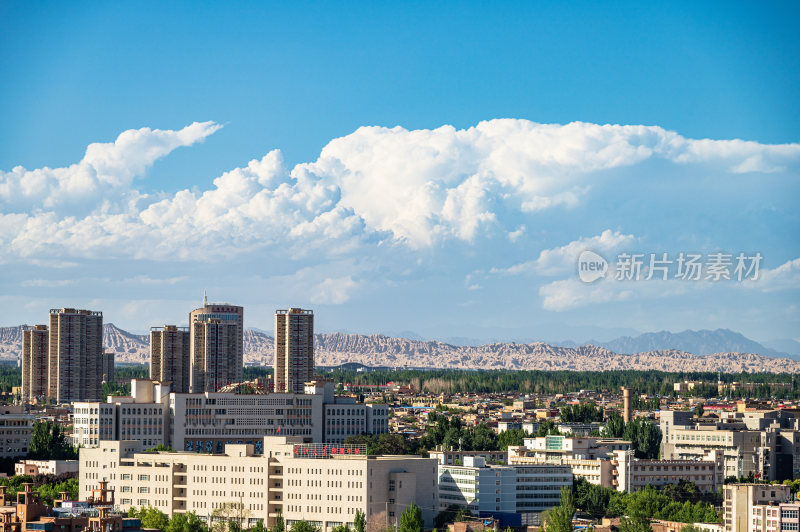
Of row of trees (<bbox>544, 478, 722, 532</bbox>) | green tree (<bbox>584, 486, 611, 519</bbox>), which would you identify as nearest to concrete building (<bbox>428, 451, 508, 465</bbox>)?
row of trees (<bbox>544, 478, 722, 532</bbox>)

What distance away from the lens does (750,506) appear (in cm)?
5631

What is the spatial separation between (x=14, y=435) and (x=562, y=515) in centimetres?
4491

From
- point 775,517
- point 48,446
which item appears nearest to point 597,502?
point 775,517

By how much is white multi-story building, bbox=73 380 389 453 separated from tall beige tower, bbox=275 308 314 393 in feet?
66.3

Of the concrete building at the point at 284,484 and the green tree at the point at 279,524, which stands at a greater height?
the concrete building at the point at 284,484

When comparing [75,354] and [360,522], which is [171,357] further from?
[360,522]

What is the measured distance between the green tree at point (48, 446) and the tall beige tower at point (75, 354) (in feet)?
155

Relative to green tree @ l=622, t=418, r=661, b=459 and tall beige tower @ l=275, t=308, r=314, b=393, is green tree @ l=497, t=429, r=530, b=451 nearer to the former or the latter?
green tree @ l=622, t=418, r=661, b=459

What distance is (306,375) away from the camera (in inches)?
4535

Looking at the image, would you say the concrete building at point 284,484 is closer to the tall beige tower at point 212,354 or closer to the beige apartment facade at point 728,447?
the beige apartment facade at point 728,447

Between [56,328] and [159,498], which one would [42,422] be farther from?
[56,328]

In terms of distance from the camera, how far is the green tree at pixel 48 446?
84.3 meters

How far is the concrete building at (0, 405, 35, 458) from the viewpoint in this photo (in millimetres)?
89750

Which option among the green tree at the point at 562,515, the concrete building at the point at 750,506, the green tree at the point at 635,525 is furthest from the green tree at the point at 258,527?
the concrete building at the point at 750,506
